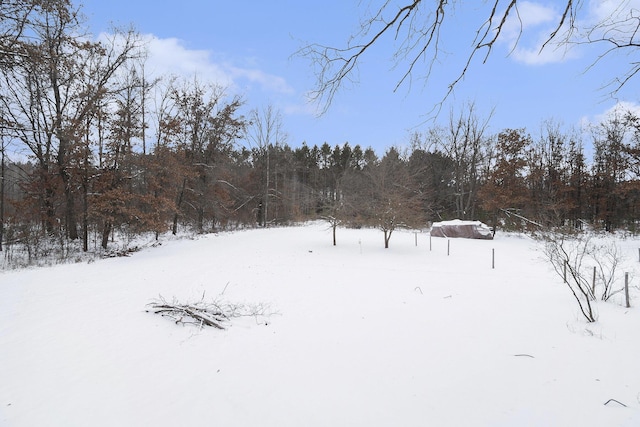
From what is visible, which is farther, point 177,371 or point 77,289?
point 77,289

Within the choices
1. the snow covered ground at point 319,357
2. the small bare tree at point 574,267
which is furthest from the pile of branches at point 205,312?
the small bare tree at point 574,267

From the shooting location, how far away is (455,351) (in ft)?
15.1

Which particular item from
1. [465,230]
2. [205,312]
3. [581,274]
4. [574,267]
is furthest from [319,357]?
[465,230]

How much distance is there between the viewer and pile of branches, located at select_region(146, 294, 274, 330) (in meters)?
5.64

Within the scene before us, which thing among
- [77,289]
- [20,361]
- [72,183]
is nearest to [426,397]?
[20,361]

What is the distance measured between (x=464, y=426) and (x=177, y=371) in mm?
3503

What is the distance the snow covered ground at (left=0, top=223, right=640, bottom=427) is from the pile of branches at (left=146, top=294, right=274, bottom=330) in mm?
209

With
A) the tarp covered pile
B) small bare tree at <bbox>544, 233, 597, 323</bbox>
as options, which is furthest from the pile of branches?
the tarp covered pile

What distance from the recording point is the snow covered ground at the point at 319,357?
318cm

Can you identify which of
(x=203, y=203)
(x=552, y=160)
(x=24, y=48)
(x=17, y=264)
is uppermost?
(x=552, y=160)

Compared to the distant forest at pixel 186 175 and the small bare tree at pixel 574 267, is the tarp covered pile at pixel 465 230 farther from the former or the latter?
the small bare tree at pixel 574 267

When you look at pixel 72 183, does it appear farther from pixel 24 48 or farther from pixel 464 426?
pixel 464 426

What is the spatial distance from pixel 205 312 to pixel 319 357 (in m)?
2.67

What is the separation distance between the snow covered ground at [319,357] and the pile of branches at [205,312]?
0.21 meters
